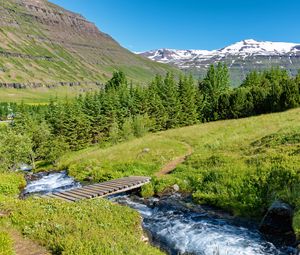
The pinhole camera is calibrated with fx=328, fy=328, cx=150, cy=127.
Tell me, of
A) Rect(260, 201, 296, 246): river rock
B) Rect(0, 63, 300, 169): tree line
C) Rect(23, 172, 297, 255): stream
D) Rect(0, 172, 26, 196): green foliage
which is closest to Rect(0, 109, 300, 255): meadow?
Rect(0, 172, 26, 196): green foliage

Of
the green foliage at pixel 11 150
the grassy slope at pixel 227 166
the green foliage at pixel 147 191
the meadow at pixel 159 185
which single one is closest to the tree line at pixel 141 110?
the green foliage at pixel 11 150

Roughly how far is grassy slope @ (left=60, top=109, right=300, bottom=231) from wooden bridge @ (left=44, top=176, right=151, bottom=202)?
2081mm

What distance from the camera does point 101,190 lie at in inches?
1078

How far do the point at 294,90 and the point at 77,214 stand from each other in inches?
2340

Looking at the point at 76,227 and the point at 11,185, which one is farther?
the point at 11,185

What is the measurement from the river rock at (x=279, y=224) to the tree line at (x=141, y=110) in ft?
152

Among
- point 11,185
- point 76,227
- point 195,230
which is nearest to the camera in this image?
point 76,227

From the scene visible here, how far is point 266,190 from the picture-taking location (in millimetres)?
23016

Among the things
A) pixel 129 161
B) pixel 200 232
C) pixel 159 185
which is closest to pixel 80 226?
pixel 200 232

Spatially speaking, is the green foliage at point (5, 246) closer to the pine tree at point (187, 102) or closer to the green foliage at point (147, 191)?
the green foliage at point (147, 191)

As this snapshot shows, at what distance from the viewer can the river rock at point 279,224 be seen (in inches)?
704

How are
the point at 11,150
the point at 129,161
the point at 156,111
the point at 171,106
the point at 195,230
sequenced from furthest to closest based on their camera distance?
the point at 171,106, the point at 156,111, the point at 11,150, the point at 129,161, the point at 195,230

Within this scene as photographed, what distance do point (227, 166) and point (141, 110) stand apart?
52.6m

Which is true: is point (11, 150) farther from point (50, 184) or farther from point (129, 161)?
point (129, 161)
